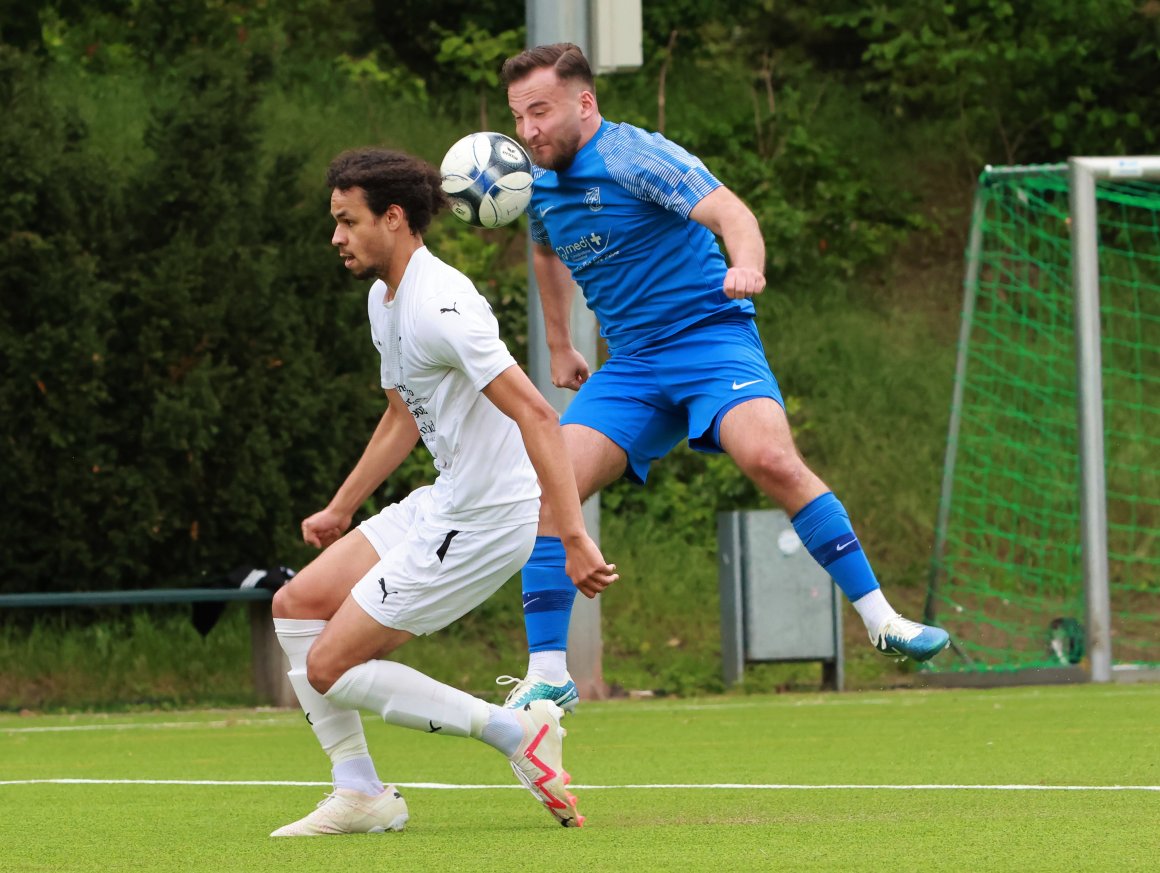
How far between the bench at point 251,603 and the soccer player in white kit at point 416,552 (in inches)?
226

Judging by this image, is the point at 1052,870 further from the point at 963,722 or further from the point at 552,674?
the point at 963,722

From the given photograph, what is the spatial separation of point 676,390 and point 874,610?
948 mm

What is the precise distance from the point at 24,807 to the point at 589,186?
2580 mm

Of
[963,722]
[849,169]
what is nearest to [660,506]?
[849,169]

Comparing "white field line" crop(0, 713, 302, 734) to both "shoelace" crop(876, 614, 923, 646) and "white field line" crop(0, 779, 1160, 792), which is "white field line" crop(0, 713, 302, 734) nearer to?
"white field line" crop(0, 779, 1160, 792)

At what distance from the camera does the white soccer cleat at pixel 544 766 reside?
17.3 feet

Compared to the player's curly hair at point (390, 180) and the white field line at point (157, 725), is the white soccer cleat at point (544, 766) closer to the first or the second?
the player's curly hair at point (390, 180)

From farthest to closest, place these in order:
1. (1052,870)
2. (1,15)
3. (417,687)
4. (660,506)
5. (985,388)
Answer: (1,15) < (985,388) < (660,506) < (417,687) < (1052,870)

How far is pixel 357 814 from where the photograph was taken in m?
5.43

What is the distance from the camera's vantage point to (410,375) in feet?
17.7

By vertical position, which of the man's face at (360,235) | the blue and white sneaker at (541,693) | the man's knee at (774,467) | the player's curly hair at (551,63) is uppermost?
the player's curly hair at (551,63)

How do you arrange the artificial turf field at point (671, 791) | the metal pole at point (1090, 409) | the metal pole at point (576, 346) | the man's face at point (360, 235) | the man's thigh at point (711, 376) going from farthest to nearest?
the metal pole at point (1090, 409) → the metal pole at point (576, 346) → the man's thigh at point (711, 376) → the man's face at point (360, 235) → the artificial turf field at point (671, 791)

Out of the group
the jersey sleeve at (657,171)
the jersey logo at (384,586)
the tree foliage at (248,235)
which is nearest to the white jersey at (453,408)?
the jersey logo at (384,586)

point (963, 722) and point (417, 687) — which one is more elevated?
point (417, 687)
